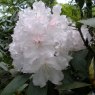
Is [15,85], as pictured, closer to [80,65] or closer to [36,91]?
[36,91]

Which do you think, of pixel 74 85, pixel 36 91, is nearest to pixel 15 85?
pixel 36 91

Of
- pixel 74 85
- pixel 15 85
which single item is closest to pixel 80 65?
pixel 74 85

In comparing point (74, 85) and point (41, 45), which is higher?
point (41, 45)

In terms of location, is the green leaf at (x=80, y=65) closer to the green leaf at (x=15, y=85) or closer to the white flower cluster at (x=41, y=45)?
the white flower cluster at (x=41, y=45)

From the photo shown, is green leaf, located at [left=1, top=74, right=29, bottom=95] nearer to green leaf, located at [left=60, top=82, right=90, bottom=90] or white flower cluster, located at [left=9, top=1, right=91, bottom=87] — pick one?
white flower cluster, located at [left=9, top=1, right=91, bottom=87]

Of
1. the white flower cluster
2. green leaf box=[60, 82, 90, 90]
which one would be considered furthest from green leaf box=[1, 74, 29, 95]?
green leaf box=[60, 82, 90, 90]

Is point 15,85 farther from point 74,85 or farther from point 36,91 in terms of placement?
point 74,85

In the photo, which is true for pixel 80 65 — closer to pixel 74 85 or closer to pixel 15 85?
pixel 74 85

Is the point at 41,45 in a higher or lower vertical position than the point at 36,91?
higher
